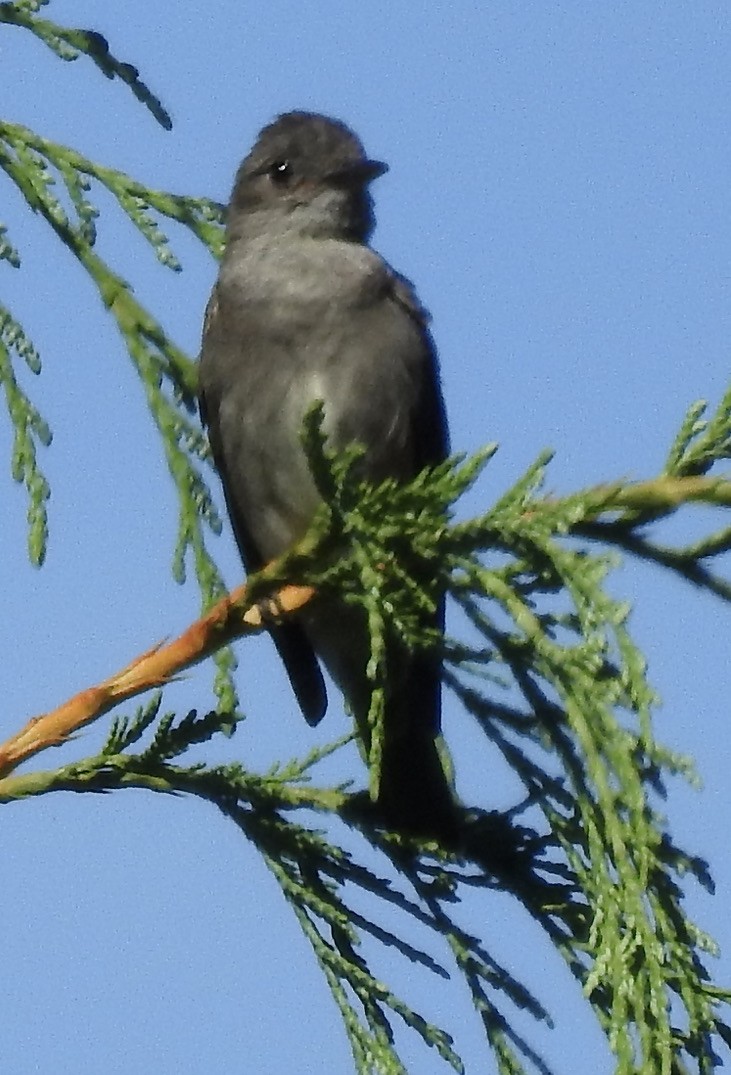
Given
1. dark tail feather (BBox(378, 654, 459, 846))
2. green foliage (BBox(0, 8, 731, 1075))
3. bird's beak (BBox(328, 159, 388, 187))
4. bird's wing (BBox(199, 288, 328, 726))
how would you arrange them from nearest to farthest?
green foliage (BBox(0, 8, 731, 1075)) → dark tail feather (BBox(378, 654, 459, 846)) → bird's wing (BBox(199, 288, 328, 726)) → bird's beak (BBox(328, 159, 388, 187))

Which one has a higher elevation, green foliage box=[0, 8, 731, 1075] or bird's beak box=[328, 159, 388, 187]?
bird's beak box=[328, 159, 388, 187]

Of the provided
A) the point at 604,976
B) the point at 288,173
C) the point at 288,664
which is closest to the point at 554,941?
the point at 604,976

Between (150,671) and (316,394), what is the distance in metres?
1.67

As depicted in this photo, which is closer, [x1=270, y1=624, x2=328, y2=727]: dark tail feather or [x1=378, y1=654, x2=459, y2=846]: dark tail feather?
[x1=378, y1=654, x2=459, y2=846]: dark tail feather

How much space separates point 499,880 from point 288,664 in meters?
1.52

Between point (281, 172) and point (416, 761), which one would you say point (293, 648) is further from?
point (281, 172)

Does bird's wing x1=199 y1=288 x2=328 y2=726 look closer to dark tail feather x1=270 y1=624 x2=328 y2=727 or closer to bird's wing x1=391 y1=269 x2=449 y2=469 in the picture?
dark tail feather x1=270 y1=624 x2=328 y2=727

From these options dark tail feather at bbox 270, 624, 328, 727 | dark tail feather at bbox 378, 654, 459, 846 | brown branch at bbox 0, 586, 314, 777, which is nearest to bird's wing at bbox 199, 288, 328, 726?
dark tail feather at bbox 270, 624, 328, 727

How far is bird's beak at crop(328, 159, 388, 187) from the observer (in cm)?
427

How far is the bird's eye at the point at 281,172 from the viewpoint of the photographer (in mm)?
4397

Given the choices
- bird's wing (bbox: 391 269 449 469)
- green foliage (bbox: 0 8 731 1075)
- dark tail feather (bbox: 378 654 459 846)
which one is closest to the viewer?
green foliage (bbox: 0 8 731 1075)

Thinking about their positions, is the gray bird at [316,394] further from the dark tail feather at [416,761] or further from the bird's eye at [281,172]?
the bird's eye at [281,172]

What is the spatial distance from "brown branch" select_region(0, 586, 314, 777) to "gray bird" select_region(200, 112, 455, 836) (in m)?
1.23

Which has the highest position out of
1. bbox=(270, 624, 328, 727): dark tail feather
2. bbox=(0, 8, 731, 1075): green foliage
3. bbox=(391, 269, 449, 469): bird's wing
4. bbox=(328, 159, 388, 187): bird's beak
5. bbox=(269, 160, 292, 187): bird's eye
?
bbox=(269, 160, 292, 187): bird's eye
